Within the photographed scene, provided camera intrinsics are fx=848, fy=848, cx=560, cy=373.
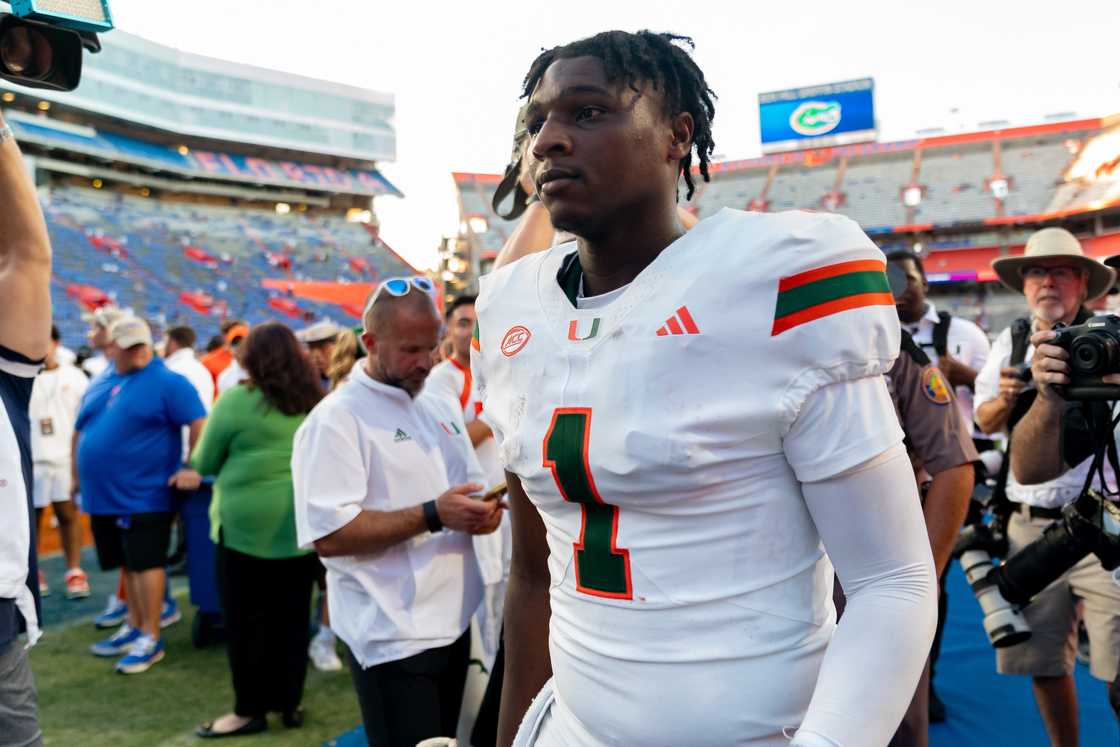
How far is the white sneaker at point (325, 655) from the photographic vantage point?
4703 millimetres

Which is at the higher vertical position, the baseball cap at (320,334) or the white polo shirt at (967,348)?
the baseball cap at (320,334)

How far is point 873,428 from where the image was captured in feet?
3.04

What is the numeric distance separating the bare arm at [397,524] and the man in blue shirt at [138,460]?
2.71 m

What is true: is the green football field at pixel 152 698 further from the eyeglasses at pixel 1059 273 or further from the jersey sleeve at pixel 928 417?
the eyeglasses at pixel 1059 273

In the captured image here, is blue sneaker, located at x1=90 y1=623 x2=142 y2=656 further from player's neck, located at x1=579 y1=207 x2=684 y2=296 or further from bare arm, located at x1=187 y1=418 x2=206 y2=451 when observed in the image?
player's neck, located at x1=579 y1=207 x2=684 y2=296

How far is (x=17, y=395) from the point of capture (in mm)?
1845

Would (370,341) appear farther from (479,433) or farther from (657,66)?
(657,66)

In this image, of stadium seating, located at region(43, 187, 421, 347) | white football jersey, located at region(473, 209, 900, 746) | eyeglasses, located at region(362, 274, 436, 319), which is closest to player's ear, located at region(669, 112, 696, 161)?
white football jersey, located at region(473, 209, 900, 746)

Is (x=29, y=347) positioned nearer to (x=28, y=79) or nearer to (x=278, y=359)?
(x=28, y=79)

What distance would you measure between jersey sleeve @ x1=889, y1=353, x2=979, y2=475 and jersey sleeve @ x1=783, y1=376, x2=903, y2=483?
1539mm

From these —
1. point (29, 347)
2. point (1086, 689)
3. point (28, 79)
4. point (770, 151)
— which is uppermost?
point (770, 151)

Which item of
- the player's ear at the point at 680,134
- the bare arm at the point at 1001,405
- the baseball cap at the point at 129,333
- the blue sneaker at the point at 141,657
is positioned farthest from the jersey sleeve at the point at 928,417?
the blue sneaker at the point at 141,657

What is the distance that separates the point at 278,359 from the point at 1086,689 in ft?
13.5

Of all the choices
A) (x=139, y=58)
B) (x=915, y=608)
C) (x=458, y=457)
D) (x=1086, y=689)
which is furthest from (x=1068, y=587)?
(x=139, y=58)
